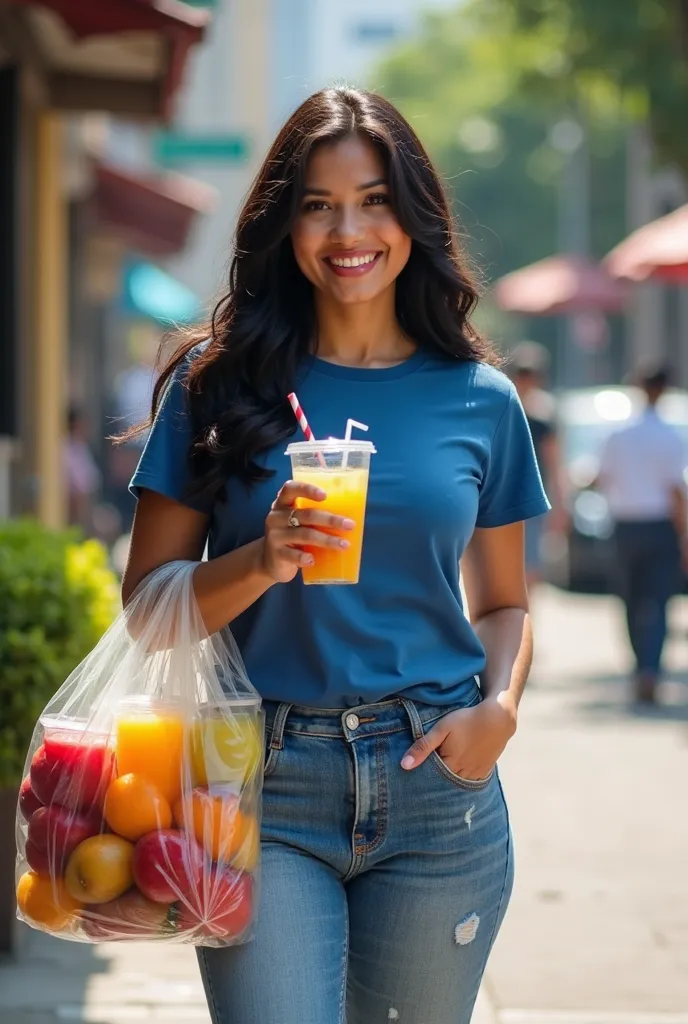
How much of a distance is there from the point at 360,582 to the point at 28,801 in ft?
1.98

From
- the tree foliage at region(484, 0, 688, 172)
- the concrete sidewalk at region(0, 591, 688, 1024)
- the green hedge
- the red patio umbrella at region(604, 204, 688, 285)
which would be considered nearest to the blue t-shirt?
the green hedge

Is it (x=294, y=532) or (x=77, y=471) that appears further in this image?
(x=77, y=471)

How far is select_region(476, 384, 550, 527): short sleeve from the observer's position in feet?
9.91

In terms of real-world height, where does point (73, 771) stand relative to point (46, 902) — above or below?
above

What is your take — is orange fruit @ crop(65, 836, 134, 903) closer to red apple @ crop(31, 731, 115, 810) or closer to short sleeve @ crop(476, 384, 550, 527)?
red apple @ crop(31, 731, 115, 810)

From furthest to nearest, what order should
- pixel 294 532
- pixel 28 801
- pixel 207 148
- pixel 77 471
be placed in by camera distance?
pixel 207 148
pixel 77 471
pixel 28 801
pixel 294 532

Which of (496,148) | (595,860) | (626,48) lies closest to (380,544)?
(595,860)

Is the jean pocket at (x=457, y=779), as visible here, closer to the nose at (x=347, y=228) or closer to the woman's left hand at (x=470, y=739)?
the woman's left hand at (x=470, y=739)

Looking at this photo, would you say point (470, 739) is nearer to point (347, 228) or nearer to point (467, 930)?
point (467, 930)

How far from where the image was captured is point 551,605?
16.7 m

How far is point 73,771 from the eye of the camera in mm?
2641

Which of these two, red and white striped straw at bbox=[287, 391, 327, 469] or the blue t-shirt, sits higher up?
red and white striped straw at bbox=[287, 391, 327, 469]

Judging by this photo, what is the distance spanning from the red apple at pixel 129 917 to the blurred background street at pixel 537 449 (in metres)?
→ 1.16

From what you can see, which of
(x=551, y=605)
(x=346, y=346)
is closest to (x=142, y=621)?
(x=346, y=346)
